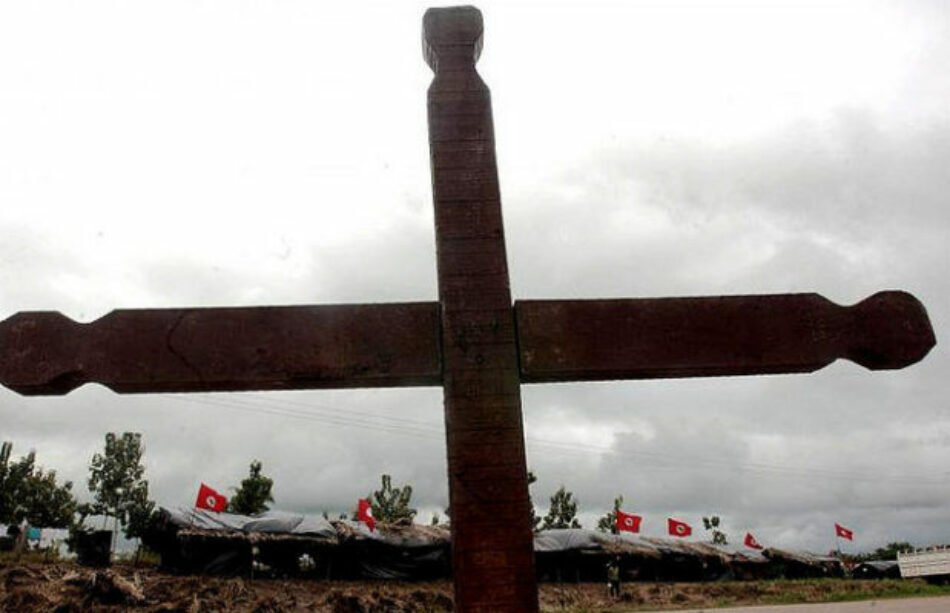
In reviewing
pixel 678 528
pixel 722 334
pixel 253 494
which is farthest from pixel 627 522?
pixel 722 334

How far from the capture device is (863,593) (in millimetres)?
34750

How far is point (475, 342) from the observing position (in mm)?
2311

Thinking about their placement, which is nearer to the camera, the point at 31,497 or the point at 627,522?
the point at 627,522

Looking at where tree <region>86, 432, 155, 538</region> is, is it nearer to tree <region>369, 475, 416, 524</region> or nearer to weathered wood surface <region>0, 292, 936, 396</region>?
tree <region>369, 475, 416, 524</region>

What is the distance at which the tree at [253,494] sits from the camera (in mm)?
48031

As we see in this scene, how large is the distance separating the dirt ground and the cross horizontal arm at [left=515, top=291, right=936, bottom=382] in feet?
75.9

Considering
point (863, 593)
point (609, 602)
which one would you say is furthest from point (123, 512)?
point (863, 593)

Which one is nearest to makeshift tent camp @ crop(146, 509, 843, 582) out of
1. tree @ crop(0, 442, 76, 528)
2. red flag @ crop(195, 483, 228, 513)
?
red flag @ crop(195, 483, 228, 513)

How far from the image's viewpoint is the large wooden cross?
221 cm

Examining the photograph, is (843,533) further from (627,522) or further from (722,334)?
(722,334)

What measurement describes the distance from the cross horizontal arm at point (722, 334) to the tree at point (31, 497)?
5852 cm

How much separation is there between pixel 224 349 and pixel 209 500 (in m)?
31.4

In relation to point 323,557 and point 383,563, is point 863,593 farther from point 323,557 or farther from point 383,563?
point 323,557

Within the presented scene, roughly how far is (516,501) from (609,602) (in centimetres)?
3350
